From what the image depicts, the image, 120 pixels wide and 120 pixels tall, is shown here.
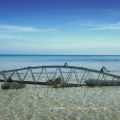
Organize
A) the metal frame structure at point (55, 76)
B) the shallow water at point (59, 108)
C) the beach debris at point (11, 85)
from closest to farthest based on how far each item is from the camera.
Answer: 1. the shallow water at point (59, 108)
2. the beach debris at point (11, 85)
3. the metal frame structure at point (55, 76)

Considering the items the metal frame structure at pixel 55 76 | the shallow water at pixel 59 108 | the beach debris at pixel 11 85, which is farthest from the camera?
the metal frame structure at pixel 55 76

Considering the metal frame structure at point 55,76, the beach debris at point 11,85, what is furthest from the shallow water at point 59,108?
the metal frame structure at point 55,76

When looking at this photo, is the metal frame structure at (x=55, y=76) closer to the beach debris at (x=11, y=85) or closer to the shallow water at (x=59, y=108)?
the beach debris at (x=11, y=85)

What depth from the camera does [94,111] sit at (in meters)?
14.7

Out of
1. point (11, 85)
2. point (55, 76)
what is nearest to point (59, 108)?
point (11, 85)

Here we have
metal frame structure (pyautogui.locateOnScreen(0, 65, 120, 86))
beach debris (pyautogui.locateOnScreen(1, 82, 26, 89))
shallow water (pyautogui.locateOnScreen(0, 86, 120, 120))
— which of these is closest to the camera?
shallow water (pyautogui.locateOnScreen(0, 86, 120, 120))

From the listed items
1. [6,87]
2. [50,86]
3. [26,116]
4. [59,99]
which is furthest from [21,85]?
→ [26,116]

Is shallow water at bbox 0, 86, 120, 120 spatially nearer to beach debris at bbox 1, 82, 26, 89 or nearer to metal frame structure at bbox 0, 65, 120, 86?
beach debris at bbox 1, 82, 26, 89

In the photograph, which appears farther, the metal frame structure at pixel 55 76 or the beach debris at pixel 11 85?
the metal frame structure at pixel 55 76

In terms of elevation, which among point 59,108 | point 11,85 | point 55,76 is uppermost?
point 11,85

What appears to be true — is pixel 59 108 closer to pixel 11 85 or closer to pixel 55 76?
pixel 11 85

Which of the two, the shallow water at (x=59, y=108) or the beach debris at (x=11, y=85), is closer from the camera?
the shallow water at (x=59, y=108)

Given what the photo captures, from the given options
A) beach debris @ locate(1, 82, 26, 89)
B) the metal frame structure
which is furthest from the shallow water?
the metal frame structure

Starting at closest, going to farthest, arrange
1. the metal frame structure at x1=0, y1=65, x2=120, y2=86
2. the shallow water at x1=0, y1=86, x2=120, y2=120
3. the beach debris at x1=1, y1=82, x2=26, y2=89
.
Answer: the shallow water at x1=0, y1=86, x2=120, y2=120
the beach debris at x1=1, y1=82, x2=26, y2=89
the metal frame structure at x1=0, y1=65, x2=120, y2=86
